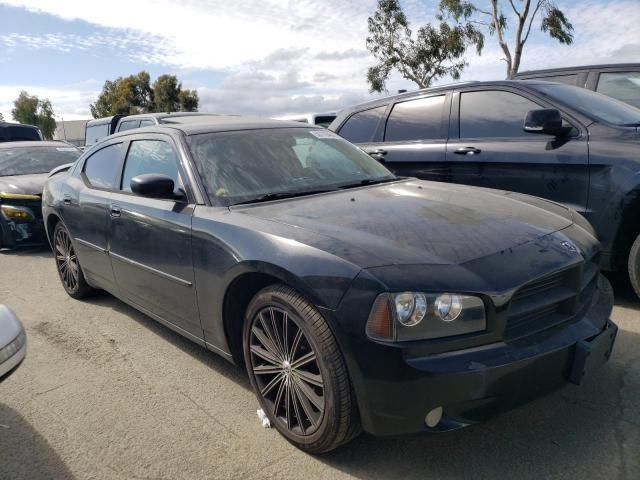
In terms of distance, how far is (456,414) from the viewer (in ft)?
6.57

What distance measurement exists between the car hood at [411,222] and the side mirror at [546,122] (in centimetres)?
A: 107

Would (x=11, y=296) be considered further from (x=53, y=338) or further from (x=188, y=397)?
(x=188, y=397)

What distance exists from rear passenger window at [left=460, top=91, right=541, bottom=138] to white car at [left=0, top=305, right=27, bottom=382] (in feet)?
12.7

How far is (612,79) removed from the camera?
5.82 m

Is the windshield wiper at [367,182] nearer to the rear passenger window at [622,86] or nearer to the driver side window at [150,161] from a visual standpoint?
the driver side window at [150,161]

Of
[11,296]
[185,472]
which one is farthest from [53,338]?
[185,472]

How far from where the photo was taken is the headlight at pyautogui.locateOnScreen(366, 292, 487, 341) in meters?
1.98

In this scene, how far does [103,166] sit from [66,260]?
1.14 m

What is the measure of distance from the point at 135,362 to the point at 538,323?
2.50m

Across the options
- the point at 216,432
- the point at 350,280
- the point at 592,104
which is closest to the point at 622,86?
the point at 592,104

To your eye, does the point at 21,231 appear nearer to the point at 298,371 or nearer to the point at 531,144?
the point at 298,371

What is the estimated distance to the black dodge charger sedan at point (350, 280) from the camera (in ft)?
6.54

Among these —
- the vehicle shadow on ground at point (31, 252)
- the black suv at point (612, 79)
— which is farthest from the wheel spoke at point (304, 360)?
the vehicle shadow on ground at point (31, 252)

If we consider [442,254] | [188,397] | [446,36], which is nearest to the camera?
[442,254]
